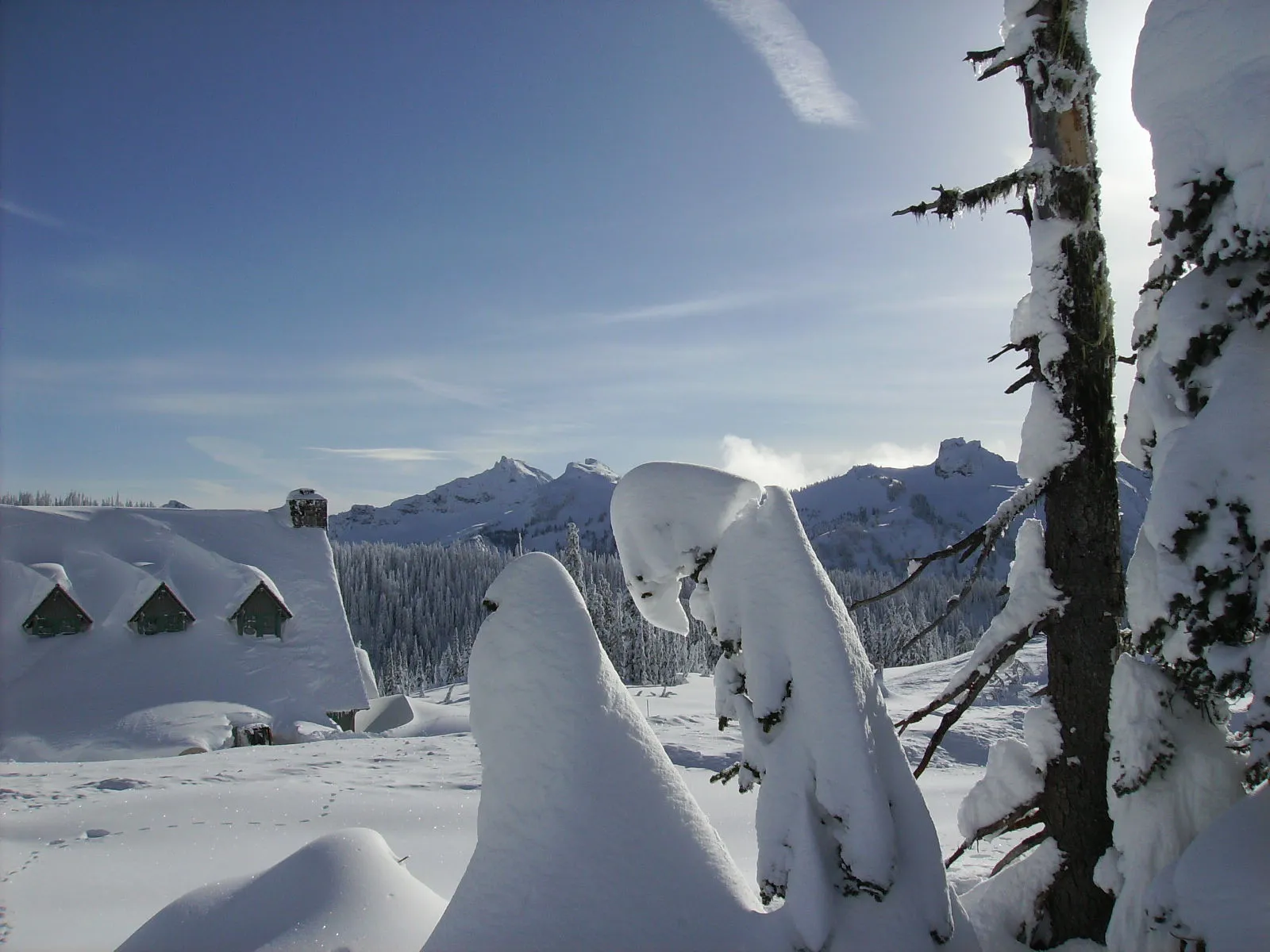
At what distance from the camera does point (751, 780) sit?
175 inches

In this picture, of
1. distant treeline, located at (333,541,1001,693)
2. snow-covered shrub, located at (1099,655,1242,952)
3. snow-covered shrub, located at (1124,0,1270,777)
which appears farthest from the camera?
distant treeline, located at (333,541,1001,693)

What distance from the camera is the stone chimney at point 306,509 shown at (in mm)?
22953

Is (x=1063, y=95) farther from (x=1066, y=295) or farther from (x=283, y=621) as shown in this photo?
(x=283, y=621)

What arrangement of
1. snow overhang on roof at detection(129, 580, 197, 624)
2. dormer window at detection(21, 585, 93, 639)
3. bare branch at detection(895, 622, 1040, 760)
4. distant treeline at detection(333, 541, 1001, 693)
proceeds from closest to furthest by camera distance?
bare branch at detection(895, 622, 1040, 760) < dormer window at detection(21, 585, 93, 639) < snow overhang on roof at detection(129, 580, 197, 624) < distant treeline at detection(333, 541, 1001, 693)

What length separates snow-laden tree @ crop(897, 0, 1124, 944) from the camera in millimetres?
4457

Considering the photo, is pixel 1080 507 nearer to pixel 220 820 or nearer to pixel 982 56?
pixel 982 56

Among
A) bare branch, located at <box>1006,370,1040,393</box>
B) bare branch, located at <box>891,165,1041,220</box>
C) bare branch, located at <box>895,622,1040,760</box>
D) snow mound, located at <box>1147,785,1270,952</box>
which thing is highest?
bare branch, located at <box>891,165,1041,220</box>

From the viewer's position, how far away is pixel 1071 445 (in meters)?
4.52

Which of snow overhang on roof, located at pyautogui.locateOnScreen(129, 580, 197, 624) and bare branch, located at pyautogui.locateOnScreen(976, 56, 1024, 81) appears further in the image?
snow overhang on roof, located at pyautogui.locateOnScreen(129, 580, 197, 624)

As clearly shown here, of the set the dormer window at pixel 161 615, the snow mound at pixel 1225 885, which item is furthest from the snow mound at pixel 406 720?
the snow mound at pixel 1225 885

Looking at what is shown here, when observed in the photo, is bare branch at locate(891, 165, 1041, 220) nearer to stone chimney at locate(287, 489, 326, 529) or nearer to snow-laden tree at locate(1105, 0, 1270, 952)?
snow-laden tree at locate(1105, 0, 1270, 952)

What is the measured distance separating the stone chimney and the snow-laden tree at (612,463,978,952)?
21.4 m

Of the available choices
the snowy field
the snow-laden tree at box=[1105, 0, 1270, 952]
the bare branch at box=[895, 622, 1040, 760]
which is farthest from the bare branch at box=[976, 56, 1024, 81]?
the snowy field

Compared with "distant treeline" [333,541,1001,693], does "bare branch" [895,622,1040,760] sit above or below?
above
